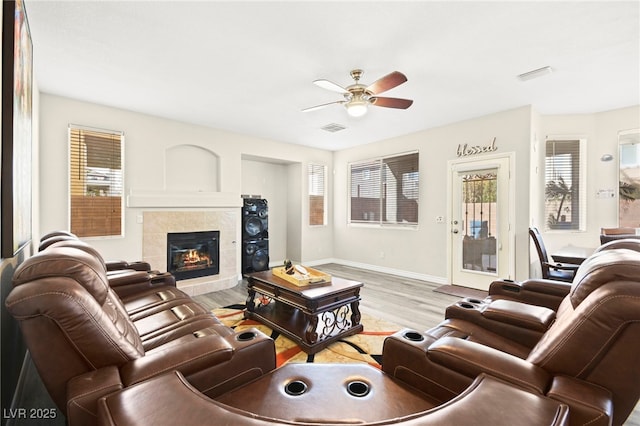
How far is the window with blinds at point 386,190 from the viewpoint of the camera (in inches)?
213

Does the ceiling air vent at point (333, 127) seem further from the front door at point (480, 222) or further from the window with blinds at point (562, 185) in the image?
the window with blinds at point (562, 185)

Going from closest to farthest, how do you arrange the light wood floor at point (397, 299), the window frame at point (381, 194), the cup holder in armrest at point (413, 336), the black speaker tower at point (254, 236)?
the cup holder in armrest at point (413, 336) → the light wood floor at point (397, 299) → the black speaker tower at point (254, 236) → the window frame at point (381, 194)

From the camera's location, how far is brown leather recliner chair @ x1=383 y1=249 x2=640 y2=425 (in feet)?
3.20

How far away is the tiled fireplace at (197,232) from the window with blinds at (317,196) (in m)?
1.95

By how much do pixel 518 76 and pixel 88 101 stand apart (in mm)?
5095

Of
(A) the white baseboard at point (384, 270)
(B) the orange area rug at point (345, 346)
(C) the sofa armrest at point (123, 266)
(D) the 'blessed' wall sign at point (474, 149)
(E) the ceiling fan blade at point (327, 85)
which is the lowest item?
(B) the orange area rug at point (345, 346)

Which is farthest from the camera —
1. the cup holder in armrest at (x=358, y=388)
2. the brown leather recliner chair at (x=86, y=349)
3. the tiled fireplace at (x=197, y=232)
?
the tiled fireplace at (x=197, y=232)

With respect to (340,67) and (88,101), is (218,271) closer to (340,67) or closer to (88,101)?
(88,101)

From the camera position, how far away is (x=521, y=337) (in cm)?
180

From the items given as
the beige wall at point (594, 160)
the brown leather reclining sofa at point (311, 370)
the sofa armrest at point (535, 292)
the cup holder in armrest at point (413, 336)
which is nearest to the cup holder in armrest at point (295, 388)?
the brown leather reclining sofa at point (311, 370)

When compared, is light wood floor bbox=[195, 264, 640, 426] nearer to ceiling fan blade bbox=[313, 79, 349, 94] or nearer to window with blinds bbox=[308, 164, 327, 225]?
window with blinds bbox=[308, 164, 327, 225]

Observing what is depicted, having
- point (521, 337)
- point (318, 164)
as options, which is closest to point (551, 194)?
point (521, 337)

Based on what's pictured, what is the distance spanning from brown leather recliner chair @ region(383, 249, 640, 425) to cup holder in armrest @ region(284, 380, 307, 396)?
0.45 meters

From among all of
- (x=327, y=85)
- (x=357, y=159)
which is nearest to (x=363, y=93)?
(x=327, y=85)
